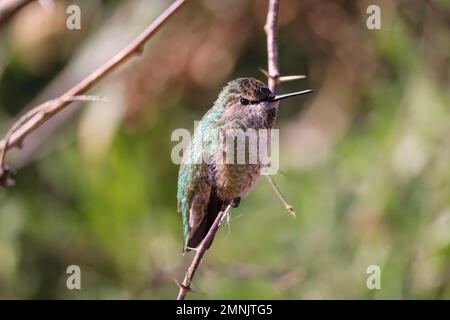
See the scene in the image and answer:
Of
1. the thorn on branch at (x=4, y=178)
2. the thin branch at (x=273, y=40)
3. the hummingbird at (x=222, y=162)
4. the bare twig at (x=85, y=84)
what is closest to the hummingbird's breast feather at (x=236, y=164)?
the hummingbird at (x=222, y=162)

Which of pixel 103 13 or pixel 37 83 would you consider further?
pixel 37 83

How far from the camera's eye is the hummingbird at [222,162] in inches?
96.5

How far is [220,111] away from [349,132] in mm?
2435

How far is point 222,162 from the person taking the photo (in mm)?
A: 2469

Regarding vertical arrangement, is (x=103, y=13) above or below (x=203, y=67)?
above

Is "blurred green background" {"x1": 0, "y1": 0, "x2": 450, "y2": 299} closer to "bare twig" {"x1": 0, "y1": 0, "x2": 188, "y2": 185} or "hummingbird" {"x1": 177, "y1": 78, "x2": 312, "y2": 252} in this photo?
"hummingbird" {"x1": 177, "y1": 78, "x2": 312, "y2": 252}

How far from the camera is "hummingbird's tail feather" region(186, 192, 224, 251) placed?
8.02 ft

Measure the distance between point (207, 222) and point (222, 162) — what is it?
202mm

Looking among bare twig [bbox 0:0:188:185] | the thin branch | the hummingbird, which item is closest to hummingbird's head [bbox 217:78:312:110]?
the hummingbird

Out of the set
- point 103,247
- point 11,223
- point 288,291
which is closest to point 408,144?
point 288,291

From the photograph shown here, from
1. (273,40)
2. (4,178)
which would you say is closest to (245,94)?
(273,40)

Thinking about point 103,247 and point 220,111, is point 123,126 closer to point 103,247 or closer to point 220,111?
point 103,247

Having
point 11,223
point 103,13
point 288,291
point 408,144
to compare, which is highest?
point 103,13
